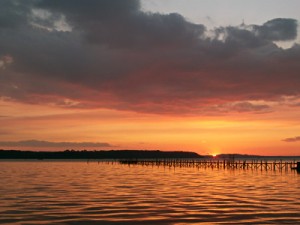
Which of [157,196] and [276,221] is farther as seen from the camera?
[157,196]

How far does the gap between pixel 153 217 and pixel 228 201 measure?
27.5 feet

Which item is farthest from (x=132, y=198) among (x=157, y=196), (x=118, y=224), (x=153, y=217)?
(x=118, y=224)

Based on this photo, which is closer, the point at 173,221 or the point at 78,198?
the point at 173,221

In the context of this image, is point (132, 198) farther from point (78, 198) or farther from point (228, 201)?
point (228, 201)

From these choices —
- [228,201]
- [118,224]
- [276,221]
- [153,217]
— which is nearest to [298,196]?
[228,201]

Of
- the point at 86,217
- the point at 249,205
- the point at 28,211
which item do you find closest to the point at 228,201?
the point at 249,205

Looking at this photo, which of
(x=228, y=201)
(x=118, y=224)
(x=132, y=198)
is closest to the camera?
(x=118, y=224)

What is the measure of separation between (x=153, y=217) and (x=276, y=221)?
657 cm

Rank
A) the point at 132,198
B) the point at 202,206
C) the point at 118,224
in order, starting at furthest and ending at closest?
the point at 132,198 → the point at 202,206 → the point at 118,224

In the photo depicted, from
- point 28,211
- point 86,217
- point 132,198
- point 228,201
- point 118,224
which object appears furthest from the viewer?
point 132,198

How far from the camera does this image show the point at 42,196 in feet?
112

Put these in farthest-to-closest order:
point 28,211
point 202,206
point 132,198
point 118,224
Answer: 1. point 132,198
2. point 202,206
3. point 28,211
4. point 118,224

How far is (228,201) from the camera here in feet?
98.8

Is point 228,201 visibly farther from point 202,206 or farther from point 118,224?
point 118,224
